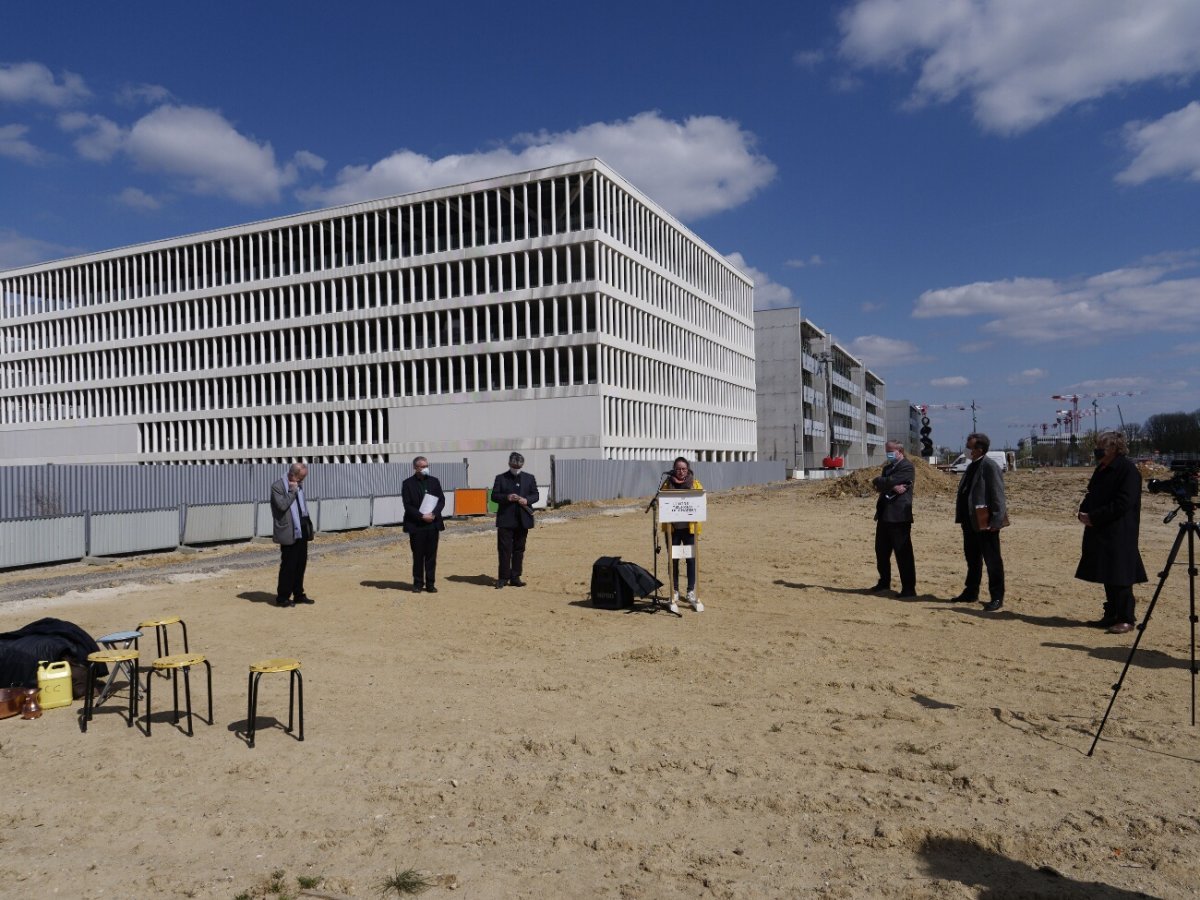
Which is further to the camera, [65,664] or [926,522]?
[926,522]

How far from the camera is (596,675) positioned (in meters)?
7.70

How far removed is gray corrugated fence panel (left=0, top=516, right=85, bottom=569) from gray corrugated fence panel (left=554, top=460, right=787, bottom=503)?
2387 cm

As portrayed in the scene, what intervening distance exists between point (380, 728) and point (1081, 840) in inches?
174

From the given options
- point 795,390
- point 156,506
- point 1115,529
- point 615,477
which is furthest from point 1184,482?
point 795,390

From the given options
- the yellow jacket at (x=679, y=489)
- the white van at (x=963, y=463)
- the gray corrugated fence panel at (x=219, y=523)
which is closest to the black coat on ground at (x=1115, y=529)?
the yellow jacket at (x=679, y=489)

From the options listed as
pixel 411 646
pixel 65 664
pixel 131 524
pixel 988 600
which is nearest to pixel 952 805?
pixel 411 646

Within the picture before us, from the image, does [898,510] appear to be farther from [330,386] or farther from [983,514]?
[330,386]

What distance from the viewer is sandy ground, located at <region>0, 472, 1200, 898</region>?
401cm

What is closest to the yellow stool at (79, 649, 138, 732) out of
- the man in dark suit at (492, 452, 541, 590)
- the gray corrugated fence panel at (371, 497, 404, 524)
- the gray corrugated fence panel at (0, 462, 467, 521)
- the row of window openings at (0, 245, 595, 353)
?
the man in dark suit at (492, 452, 541, 590)

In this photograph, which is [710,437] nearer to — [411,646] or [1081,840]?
Answer: [411,646]

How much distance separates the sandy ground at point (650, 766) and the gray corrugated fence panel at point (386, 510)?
680 inches

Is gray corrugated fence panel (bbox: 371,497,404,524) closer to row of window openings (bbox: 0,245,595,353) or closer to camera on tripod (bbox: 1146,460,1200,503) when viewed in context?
camera on tripod (bbox: 1146,460,1200,503)

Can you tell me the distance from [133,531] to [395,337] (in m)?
37.8

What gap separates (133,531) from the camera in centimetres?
2025
